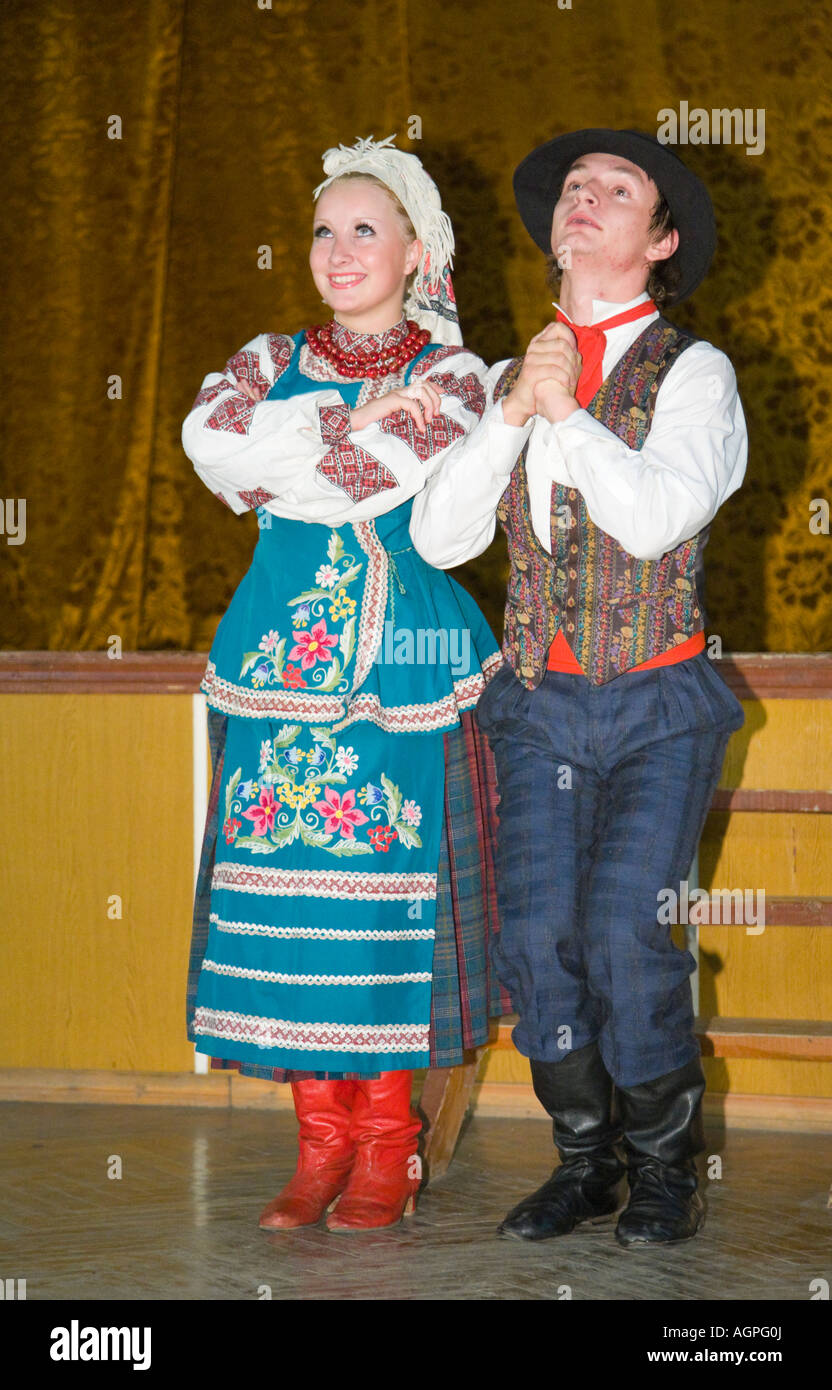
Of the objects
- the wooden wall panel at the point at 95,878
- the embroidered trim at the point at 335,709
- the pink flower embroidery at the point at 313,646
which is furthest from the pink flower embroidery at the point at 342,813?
the wooden wall panel at the point at 95,878

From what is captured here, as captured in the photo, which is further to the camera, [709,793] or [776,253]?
[776,253]

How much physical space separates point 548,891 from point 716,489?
0.66m

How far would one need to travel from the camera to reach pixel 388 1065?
104 inches

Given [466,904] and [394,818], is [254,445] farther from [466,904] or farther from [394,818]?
[466,904]

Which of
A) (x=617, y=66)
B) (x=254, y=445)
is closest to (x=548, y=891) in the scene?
(x=254, y=445)

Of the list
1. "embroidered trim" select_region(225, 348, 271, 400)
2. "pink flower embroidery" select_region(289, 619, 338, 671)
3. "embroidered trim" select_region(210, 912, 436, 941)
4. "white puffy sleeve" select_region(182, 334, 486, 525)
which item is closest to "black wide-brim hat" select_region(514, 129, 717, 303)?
"white puffy sleeve" select_region(182, 334, 486, 525)

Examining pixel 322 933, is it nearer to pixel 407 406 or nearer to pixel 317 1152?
pixel 317 1152

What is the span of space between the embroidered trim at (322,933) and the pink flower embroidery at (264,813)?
0.51 feet

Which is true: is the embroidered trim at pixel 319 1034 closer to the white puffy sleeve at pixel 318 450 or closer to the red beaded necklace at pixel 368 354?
the white puffy sleeve at pixel 318 450

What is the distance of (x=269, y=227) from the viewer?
423cm

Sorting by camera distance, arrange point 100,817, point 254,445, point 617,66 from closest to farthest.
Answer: point 254,445 → point 100,817 → point 617,66

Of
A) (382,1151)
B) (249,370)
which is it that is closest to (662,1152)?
(382,1151)

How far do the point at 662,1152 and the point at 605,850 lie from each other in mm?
483

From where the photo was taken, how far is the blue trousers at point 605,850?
2.48 metres
